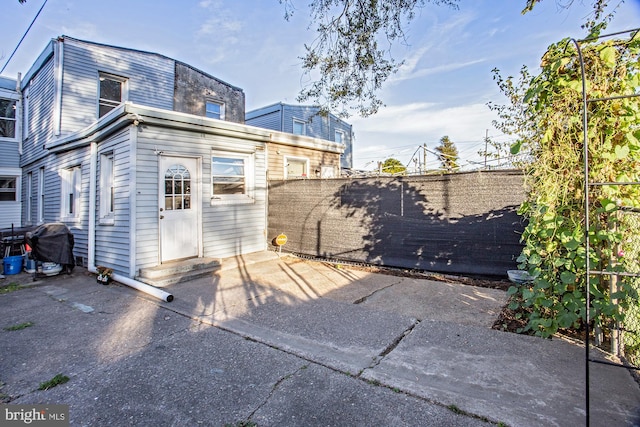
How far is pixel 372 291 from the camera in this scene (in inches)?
196

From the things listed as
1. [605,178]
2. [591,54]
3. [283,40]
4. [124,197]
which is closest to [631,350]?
[605,178]

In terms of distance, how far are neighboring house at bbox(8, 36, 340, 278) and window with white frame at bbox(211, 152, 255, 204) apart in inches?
0.9

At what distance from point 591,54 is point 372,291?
Result: 3.76m

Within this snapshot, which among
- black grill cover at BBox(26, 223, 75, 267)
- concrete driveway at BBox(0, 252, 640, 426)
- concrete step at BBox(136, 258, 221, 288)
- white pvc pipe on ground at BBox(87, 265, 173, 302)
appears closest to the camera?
concrete driveway at BBox(0, 252, 640, 426)

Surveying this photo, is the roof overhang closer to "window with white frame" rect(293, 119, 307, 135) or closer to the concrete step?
the concrete step

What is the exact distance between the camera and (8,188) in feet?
37.7

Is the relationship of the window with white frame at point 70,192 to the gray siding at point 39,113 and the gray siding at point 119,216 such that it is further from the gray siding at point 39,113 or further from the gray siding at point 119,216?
the gray siding at point 119,216

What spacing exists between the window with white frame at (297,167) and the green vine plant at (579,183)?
675 centimetres

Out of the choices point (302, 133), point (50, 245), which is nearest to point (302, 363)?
point (50, 245)

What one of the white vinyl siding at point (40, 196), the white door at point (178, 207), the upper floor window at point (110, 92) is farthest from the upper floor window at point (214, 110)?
the white door at point (178, 207)

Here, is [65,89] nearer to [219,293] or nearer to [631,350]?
[219,293]

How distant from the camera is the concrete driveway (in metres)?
2.19

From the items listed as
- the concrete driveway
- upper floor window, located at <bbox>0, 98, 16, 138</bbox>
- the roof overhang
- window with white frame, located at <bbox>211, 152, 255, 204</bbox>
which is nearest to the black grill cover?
→ the concrete driveway

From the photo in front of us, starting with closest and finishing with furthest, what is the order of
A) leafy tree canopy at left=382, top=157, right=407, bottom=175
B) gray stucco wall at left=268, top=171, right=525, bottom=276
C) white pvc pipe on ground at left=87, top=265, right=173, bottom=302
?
white pvc pipe on ground at left=87, top=265, right=173, bottom=302 → gray stucco wall at left=268, top=171, right=525, bottom=276 → leafy tree canopy at left=382, top=157, right=407, bottom=175
